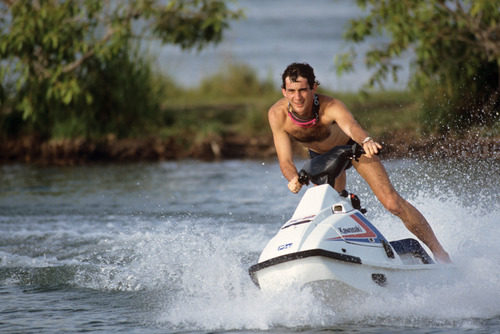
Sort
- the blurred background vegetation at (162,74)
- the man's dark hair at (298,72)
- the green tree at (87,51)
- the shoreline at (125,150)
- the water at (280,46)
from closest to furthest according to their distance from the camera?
the man's dark hair at (298,72) → the blurred background vegetation at (162,74) → the green tree at (87,51) → the shoreline at (125,150) → the water at (280,46)

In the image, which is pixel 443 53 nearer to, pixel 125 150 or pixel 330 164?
pixel 125 150

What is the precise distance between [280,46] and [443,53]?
57.4 feet

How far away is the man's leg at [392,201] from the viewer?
7207mm

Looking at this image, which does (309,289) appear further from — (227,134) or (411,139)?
(227,134)

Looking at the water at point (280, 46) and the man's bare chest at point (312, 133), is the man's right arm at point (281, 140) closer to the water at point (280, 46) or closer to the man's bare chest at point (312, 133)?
the man's bare chest at point (312, 133)

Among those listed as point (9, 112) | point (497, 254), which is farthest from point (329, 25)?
point (497, 254)

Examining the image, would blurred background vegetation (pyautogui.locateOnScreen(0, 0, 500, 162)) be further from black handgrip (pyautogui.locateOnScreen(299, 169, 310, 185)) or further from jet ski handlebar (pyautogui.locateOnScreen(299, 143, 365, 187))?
black handgrip (pyautogui.locateOnScreen(299, 169, 310, 185))

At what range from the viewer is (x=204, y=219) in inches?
415

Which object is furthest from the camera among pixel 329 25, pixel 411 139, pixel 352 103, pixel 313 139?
pixel 329 25

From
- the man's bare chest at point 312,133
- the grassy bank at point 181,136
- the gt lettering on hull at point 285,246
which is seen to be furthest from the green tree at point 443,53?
the gt lettering on hull at point 285,246

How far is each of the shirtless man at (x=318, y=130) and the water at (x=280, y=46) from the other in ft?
31.2

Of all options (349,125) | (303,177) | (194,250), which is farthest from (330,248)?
(194,250)

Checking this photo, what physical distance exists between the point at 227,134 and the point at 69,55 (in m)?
3.13

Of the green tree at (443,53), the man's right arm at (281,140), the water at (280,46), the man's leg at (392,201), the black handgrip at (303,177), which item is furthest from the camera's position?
the water at (280,46)
